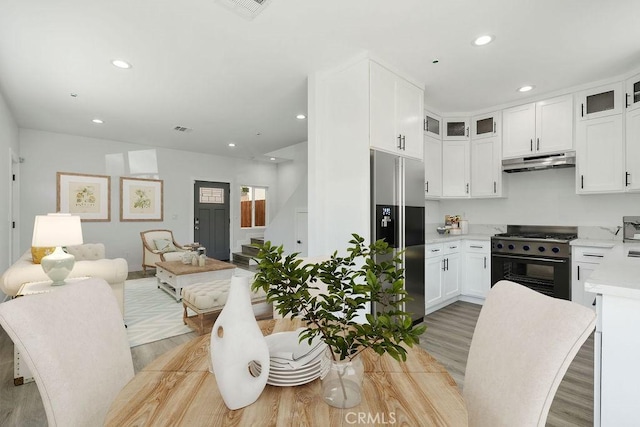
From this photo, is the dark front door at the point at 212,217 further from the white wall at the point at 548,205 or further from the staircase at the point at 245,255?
the white wall at the point at 548,205

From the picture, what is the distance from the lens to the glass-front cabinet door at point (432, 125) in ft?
13.2

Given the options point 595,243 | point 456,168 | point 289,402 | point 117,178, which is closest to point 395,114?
point 456,168

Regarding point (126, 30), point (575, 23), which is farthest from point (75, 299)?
point (575, 23)

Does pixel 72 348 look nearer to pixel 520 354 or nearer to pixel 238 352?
pixel 238 352

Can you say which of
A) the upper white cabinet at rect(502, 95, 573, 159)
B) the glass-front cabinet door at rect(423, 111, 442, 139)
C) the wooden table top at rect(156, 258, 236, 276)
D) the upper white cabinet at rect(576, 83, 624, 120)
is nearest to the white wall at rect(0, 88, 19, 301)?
the wooden table top at rect(156, 258, 236, 276)

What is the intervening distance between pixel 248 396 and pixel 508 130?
435 cm

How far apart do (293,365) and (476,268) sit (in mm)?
3759

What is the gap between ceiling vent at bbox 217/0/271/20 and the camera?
2.09 meters

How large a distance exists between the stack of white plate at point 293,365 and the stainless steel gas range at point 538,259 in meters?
3.46

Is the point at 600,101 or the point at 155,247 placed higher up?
the point at 600,101

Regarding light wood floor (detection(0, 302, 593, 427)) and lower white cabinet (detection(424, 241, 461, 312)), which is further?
lower white cabinet (detection(424, 241, 461, 312))

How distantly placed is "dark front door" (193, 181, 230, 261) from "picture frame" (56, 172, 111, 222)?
1.73m

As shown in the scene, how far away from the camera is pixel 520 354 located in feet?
2.87

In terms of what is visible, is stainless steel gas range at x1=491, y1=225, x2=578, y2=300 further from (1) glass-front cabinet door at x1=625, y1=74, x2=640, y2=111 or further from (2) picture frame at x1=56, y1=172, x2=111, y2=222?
(2) picture frame at x1=56, y1=172, x2=111, y2=222
